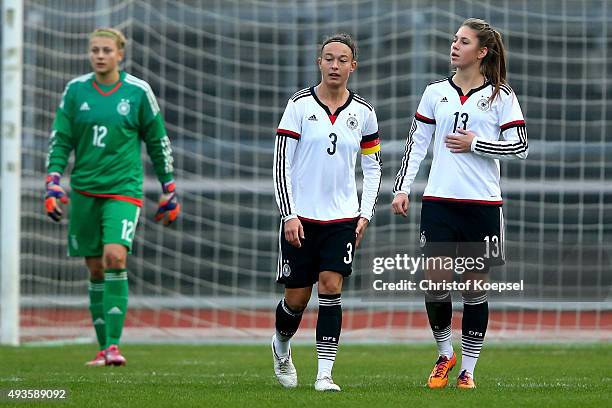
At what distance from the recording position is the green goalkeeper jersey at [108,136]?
9.08 metres

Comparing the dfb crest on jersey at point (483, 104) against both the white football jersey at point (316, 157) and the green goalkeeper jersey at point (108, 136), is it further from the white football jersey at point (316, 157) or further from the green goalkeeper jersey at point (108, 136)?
the green goalkeeper jersey at point (108, 136)

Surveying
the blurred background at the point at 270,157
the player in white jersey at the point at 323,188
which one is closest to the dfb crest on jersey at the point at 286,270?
the player in white jersey at the point at 323,188

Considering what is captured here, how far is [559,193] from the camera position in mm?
12766

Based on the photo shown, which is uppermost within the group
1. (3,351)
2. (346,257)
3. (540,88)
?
(540,88)

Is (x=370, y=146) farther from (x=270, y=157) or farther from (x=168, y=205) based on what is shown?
(x=270, y=157)

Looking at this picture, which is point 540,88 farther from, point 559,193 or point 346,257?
point 346,257

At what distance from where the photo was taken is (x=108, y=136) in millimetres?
9094

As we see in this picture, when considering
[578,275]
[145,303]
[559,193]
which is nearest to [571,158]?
[559,193]

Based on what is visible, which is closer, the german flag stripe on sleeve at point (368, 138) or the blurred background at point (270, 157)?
the german flag stripe on sleeve at point (368, 138)

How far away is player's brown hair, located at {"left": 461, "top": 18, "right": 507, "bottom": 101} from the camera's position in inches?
279

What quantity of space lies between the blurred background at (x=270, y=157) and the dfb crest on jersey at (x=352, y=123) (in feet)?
18.6

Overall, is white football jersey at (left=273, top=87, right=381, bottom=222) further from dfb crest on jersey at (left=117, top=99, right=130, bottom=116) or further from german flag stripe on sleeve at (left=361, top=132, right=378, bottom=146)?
dfb crest on jersey at (left=117, top=99, right=130, bottom=116)

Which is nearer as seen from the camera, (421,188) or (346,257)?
(346,257)

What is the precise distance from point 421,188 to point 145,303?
2.99m
